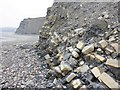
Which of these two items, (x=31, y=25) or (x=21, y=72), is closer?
(x=21, y=72)

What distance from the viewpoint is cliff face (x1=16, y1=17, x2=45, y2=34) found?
35088 mm

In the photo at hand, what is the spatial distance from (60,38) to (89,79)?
13.9 feet

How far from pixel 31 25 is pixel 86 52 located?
31583 millimetres

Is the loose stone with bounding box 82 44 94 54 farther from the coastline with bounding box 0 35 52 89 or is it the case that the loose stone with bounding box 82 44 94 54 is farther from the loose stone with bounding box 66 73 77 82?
the coastline with bounding box 0 35 52 89

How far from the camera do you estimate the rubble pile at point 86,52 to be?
25.2 feet

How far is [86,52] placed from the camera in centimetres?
877

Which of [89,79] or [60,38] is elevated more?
[60,38]

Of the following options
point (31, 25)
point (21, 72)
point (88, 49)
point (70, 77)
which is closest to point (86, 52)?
point (88, 49)

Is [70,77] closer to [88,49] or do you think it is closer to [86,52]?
[86,52]

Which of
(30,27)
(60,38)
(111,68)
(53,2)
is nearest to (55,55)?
(60,38)

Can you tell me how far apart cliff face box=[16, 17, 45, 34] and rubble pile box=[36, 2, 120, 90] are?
21687 millimetres

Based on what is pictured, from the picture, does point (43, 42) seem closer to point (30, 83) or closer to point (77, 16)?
point (77, 16)

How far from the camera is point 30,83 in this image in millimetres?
9328

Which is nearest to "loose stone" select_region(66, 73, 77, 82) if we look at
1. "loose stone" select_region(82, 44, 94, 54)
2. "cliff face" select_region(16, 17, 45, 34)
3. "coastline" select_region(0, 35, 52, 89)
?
"loose stone" select_region(82, 44, 94, 54)
